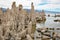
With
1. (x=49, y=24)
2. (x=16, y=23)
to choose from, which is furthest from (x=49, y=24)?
(x=16, y=23)

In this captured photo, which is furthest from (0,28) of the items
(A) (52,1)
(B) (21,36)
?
(A) (52,1)

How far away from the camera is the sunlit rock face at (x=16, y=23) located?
1.94m

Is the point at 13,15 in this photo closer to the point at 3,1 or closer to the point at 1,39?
the point at 3,1

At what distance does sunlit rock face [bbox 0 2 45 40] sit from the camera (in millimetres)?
1940

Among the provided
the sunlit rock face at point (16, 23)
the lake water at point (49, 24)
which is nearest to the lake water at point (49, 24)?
the lake water at point (49, 24)

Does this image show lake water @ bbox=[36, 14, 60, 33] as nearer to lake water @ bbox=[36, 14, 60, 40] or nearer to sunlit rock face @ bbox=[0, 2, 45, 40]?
lake water @ bbox=[36, 14, 60, 40]

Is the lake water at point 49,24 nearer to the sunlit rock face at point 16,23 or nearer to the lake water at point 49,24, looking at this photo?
the lake water at point 49,24

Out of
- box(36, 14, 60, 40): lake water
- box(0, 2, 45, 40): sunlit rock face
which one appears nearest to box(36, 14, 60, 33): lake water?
box(36, 14, 60, 40): lake water

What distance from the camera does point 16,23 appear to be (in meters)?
1.98

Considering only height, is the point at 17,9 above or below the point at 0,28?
above

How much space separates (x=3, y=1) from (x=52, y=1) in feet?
2.66

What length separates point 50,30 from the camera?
2.03 metres

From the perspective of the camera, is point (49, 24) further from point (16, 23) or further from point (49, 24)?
point (16, 23)

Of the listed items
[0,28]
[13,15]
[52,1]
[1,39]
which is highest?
[52,1]
